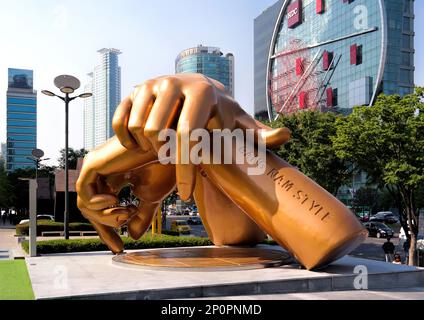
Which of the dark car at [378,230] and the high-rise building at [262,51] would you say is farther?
the high-rise building at [262,51]

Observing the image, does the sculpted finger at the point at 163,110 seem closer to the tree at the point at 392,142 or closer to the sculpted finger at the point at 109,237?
the sculpted finger at the point at 109,237

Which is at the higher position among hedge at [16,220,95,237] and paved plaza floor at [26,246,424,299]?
paved plaza floor at [26,246,424,299]

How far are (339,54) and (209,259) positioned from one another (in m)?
69.6

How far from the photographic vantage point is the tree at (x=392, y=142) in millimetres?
18000

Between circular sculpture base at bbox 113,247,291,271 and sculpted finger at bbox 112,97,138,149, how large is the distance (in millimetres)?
2883

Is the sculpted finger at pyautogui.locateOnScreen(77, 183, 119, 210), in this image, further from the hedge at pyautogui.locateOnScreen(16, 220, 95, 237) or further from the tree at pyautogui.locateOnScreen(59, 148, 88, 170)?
the tree at pyautogui.locateOnScreen(59, 148, 88, 170)

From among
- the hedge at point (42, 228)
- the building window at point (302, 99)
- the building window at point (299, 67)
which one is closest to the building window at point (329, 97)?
the building window at point (302, 99)

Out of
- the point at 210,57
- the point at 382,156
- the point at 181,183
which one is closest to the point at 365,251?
the point at 382,156

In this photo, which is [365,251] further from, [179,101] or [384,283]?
[179,101]

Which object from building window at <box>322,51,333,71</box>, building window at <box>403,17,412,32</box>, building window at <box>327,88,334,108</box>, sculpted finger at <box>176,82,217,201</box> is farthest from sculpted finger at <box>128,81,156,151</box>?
building window at <box>322,51,333,71</box>

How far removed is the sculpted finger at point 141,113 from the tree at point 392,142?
10.3m

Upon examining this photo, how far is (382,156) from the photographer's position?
1903 centimetres

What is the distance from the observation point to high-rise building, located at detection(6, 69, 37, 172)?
132 m

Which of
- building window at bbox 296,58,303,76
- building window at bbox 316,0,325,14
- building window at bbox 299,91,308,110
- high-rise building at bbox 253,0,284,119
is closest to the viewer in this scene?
building window at bbox 299,91,308,110
